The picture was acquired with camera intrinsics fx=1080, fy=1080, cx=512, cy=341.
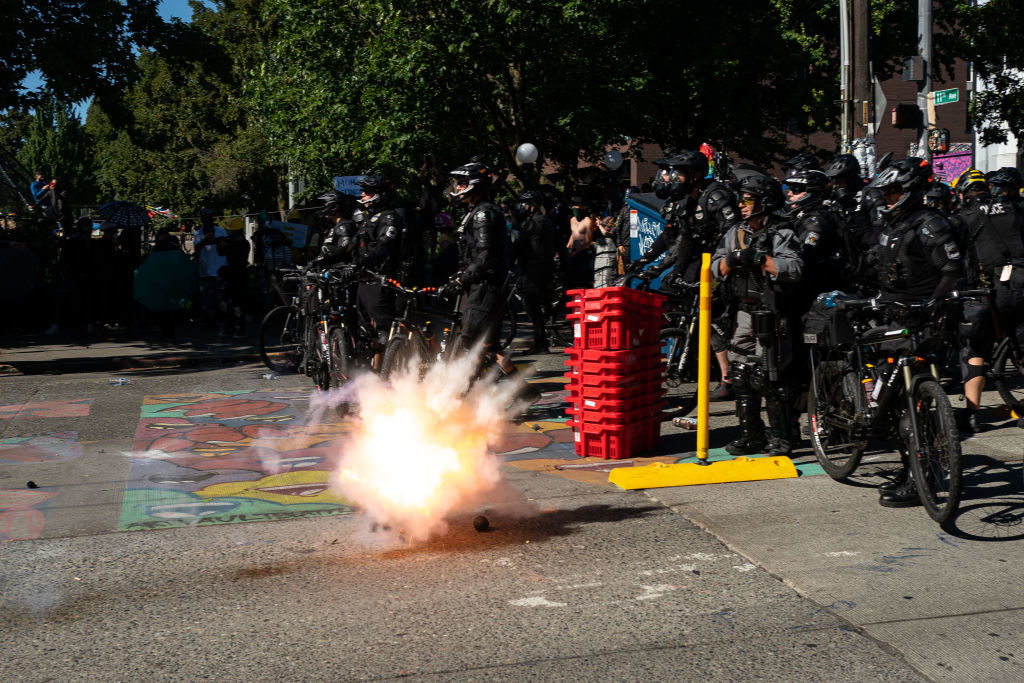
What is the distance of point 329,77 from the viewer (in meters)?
24.8

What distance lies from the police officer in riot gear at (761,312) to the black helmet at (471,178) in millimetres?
2079

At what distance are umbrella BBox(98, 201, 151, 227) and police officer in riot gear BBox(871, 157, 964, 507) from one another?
14.0m

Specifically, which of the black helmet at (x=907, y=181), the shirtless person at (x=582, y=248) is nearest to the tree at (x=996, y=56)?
the shirtless person at (x=582, y=248)

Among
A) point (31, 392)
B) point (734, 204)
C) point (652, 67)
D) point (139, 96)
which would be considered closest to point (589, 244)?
point (734, 204)

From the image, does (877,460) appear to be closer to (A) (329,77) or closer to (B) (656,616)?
(B) (656,616)

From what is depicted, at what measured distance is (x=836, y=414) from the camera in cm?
677

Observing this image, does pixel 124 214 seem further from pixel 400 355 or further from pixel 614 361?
pixel 614 361

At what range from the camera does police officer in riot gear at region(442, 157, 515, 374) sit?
8.69 metres

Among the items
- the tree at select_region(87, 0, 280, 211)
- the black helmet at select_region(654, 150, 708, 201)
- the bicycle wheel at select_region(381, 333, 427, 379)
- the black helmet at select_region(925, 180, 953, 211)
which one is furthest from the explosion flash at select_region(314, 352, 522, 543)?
the tree at select_region(87, 0, 280, 211)

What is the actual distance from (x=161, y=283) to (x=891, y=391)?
504 inches

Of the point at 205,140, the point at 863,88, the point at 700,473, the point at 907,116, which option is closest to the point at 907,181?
the point at 700,473

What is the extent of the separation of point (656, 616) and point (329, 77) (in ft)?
72.1

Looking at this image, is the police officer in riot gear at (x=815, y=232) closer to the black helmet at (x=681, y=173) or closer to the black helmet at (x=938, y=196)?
the black helmet at (x=681, y=173)

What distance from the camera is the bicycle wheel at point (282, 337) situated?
12.6 metres
